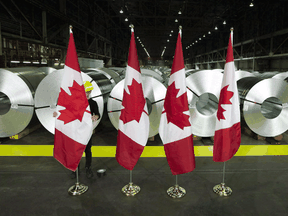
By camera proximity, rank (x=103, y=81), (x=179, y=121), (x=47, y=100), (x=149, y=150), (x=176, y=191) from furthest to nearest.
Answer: (x=103, y=81)
(x=47, y=100)
(x=149, y=150)
(x=176, y=191)
(x=179, y=121)

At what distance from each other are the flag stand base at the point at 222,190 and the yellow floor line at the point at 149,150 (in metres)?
1.40

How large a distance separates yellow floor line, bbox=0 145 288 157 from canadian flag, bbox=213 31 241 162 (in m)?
1.65

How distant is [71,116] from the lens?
314cm

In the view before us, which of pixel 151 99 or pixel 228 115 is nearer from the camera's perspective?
pixel 228 115

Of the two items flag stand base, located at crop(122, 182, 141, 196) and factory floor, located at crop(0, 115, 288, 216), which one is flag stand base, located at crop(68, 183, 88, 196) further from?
flag stand base, located at crop(122, 182, 141, 196)

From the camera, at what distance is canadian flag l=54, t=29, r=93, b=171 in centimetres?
310

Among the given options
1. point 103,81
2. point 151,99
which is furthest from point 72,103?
point 103,81

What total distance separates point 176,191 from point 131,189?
0.70 metres

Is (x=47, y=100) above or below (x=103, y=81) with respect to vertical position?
below

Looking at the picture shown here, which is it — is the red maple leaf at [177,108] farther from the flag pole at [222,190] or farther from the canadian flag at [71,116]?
the canadian flag at [71,116]

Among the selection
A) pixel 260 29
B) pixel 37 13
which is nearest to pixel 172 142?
pixel 37 13

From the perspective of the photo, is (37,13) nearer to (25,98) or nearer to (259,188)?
(25,98)

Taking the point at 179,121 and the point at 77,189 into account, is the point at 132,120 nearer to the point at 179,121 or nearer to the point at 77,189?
the point at 179,121

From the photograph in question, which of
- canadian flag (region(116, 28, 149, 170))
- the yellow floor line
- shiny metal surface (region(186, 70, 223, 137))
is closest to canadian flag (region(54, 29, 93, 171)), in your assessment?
canadian flag (region(116, 28, 149, 170))
